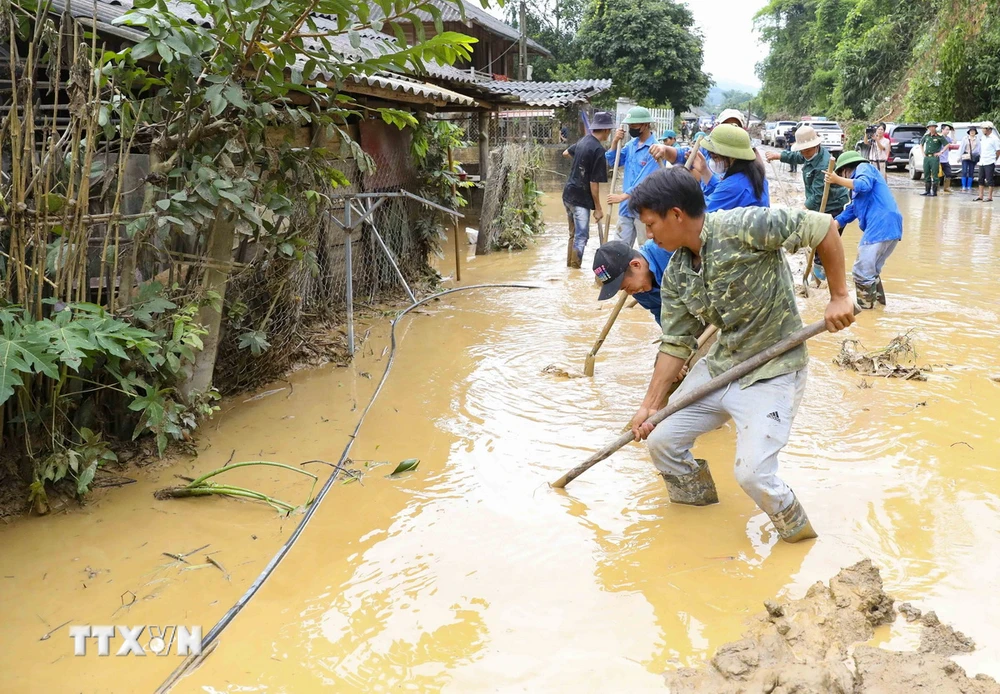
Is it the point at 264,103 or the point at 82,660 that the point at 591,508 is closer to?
the point at 82,660

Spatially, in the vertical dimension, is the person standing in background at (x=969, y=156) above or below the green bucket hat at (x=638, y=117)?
above

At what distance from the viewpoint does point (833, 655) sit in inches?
108

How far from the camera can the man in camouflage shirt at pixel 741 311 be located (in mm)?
3150

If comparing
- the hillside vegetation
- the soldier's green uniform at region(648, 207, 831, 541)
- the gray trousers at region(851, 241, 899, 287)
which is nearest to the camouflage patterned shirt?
the soldier's green uniform at region(648, 207, 831, 541)

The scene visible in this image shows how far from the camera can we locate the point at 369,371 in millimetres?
6113

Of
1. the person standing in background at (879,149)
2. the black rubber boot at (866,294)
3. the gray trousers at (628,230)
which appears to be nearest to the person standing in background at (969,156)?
the person standing in background at (879,149)

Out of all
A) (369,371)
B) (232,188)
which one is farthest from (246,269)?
(369,371)

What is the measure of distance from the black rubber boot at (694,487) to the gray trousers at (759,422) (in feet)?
1.14

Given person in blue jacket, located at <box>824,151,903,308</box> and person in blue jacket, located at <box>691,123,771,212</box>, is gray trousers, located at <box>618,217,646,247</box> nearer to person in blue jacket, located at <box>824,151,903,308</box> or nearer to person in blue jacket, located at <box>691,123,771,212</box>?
person in blue jacket, located at <box>824,151,903,308</box>

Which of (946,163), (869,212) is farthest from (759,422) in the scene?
(946,163)

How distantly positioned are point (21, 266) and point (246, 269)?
4.85 feet

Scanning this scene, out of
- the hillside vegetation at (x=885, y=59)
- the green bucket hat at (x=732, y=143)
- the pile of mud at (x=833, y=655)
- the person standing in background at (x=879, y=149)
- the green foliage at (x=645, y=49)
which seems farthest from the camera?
the green foliage at (x=645, y=49)

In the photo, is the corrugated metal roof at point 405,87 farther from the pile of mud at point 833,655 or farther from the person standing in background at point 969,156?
the person standing in background at point 969,156

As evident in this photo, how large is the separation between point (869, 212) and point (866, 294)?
0.83 meters
